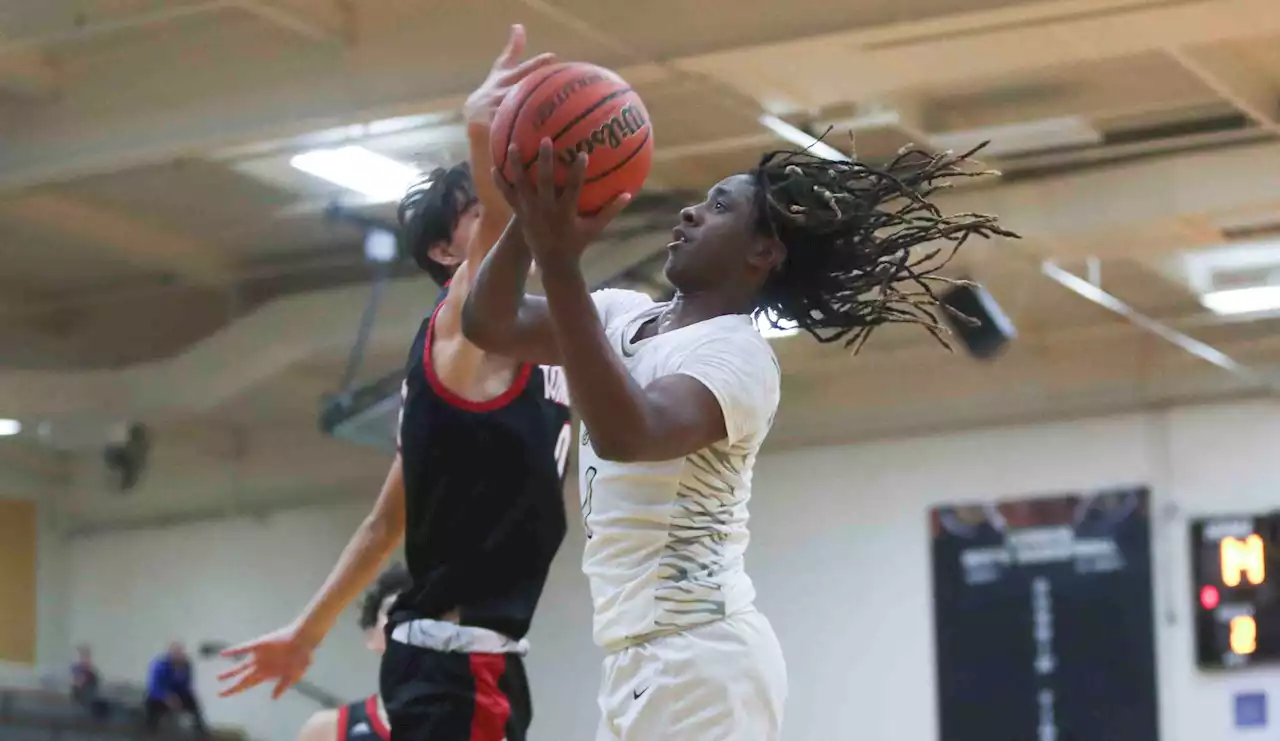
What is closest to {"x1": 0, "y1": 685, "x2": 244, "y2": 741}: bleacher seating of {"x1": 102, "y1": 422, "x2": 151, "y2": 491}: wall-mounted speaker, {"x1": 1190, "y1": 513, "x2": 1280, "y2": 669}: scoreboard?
{"x1": 102, "y1": 422, "x2": 151, "y2": 491}: wall-mounted speaker

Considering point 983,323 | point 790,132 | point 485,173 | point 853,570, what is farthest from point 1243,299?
point 485,173

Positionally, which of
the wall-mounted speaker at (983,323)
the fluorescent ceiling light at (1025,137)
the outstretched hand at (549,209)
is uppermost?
the fluorescent ceiling light at (1025,137)

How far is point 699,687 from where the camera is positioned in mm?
2045

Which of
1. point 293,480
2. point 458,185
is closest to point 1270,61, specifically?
point 458,185


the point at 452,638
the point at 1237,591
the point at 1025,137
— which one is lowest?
the point at 1237,591

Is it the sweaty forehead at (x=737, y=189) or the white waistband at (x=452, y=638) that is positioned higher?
the sweaty forehead at (x=737, y=189)

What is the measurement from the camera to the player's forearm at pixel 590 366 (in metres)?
1.83

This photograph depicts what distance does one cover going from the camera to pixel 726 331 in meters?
2.09

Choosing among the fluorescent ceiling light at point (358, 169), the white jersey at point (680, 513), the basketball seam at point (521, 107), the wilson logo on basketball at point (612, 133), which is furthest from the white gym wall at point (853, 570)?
the basketball seam at point (521, 107)

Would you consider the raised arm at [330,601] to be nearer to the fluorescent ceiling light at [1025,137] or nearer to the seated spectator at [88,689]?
the fluorescent ceiling light at [1025,137]

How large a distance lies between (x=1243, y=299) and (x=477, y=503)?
23.3ft

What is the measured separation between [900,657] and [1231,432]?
2.19 meters

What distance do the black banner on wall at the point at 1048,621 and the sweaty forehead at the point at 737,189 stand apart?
8.01 meters

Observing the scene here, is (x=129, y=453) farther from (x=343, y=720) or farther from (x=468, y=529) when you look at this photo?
(x=468, y=529)
